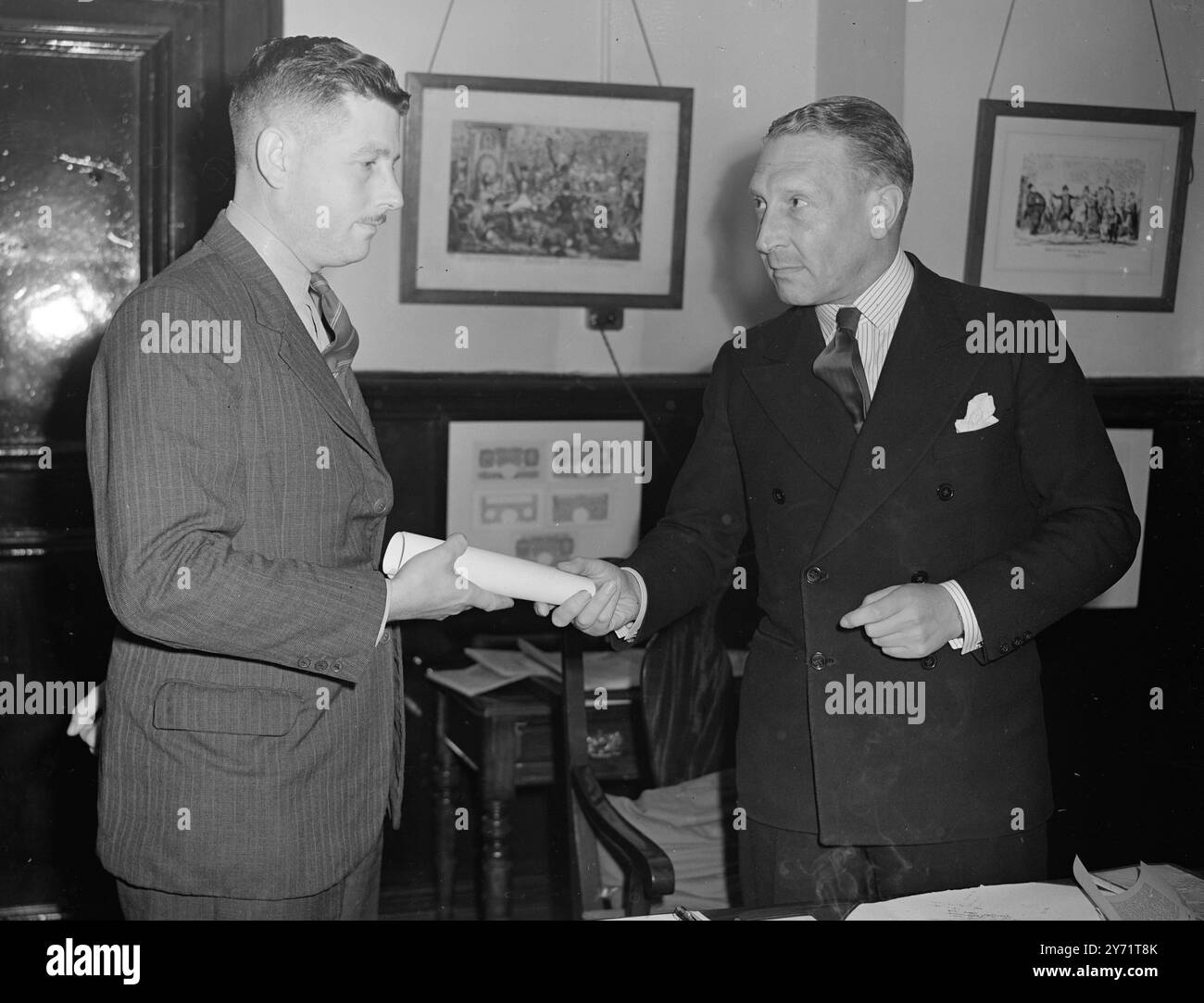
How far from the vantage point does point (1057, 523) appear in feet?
5.77


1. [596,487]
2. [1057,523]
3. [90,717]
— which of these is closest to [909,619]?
[1057,523]

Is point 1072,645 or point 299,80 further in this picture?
point 1072,645

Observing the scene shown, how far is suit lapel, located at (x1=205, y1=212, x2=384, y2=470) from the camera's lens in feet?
5.11

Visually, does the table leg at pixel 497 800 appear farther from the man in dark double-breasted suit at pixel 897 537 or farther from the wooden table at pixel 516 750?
the man in dark double-breasted suit at pixel 897 537

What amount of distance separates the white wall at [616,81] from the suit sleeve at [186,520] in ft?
4.80

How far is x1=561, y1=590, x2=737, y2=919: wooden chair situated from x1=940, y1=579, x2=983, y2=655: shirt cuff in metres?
0.84

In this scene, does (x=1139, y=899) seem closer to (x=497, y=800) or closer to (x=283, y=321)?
(x=283, y=321)

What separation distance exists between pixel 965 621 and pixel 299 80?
117 centimetres

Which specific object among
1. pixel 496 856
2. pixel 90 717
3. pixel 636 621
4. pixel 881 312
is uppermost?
pixel 881 312

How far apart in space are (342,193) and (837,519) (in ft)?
2.80

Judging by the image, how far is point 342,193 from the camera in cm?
161

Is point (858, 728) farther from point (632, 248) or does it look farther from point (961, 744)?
point (632, 248)

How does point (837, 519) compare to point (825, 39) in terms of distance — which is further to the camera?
point (825, 39)
